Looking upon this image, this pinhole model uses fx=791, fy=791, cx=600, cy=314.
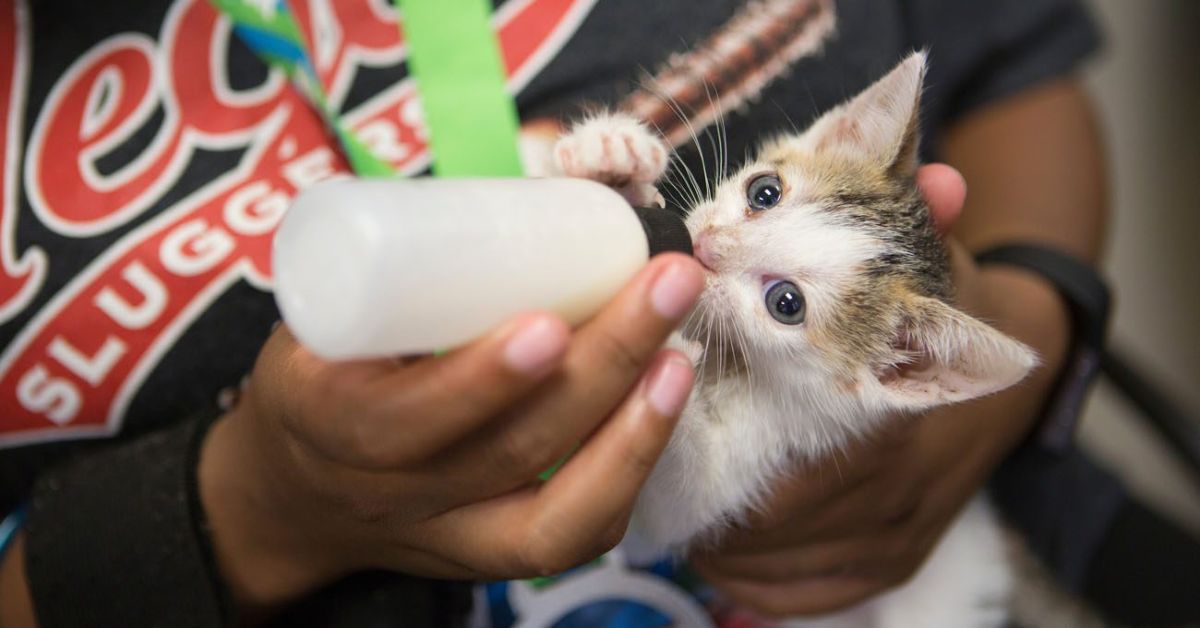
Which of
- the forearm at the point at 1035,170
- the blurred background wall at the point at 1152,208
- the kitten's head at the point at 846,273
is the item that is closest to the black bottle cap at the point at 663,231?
the kitten's head at the point at 846,273

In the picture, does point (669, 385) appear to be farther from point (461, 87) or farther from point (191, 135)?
point (191, 135)

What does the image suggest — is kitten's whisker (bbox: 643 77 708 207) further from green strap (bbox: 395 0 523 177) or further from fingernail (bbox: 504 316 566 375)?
fingernail (bbox: 504 316 566 375)

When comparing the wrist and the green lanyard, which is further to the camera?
the wrist

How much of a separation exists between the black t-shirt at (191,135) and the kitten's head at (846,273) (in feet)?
0.29

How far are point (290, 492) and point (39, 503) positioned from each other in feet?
0.84

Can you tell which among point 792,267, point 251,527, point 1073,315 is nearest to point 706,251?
point 792,267

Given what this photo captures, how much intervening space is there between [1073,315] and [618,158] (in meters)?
0.66

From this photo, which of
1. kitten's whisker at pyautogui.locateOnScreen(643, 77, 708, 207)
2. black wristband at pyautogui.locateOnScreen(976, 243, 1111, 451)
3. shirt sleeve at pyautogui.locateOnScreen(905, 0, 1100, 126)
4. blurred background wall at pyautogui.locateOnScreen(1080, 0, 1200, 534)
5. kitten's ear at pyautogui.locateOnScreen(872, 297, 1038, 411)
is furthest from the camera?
blurred background wall at pyautogui.locateOnScreen(1080, 0, 1200, 534)

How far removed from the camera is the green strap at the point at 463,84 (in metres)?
0.51

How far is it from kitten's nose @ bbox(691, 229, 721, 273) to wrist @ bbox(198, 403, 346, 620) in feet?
1.22

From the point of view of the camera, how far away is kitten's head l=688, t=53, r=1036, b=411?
67 centimetres

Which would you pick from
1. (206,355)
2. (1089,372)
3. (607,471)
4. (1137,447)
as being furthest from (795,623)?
(1137,447)

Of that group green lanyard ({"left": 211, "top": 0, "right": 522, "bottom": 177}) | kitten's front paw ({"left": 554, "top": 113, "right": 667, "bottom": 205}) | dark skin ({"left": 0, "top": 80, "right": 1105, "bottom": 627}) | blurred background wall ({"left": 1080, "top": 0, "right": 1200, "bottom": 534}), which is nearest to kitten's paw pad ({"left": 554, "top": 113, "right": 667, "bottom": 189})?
kitten's front paw ({"left": 554, "top": 113, "right": 667, "bottom": 205})

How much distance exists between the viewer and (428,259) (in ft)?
1.15
